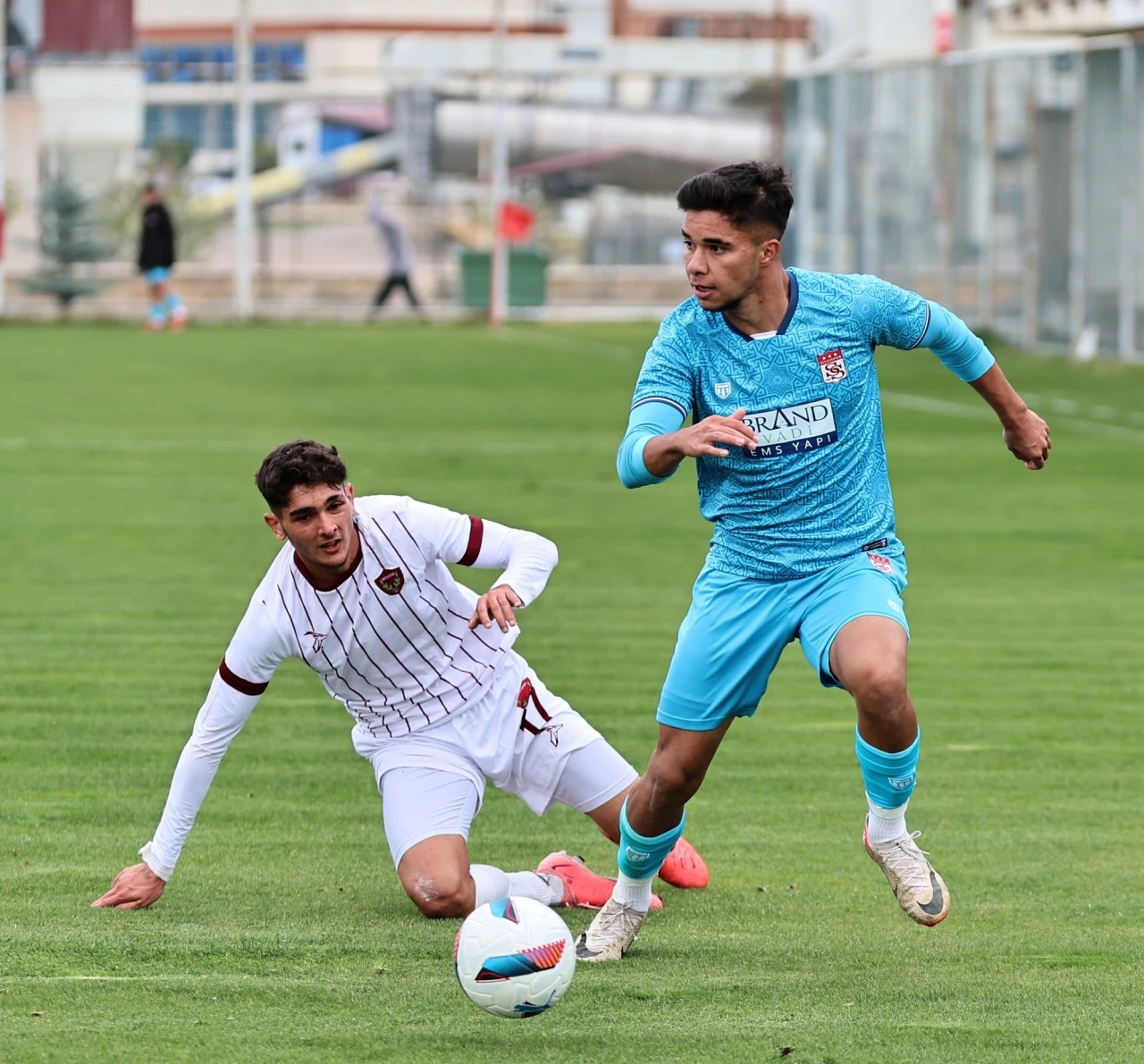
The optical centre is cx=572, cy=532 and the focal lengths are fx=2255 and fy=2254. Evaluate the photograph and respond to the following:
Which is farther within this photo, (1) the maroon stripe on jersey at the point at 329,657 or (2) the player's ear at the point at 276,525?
(1) the maroon stripe on jersey at the point at 329,657

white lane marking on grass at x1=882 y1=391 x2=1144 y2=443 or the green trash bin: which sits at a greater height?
the green trash bin

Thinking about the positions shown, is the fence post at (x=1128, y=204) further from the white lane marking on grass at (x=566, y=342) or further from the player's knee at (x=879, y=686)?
the player's knee at (x=879, y=686)

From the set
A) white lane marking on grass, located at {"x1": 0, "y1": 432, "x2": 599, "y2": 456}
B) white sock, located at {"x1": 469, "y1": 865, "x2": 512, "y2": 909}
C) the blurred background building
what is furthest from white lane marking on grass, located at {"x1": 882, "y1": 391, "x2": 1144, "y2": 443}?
white sock, located at {"x1": 469, "y1": 865, "x2": 512, "y2": 909}

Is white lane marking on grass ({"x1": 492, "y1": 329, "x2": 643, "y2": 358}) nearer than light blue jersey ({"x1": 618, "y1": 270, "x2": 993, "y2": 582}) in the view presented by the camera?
No

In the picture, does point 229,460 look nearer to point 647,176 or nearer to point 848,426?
point 848,426

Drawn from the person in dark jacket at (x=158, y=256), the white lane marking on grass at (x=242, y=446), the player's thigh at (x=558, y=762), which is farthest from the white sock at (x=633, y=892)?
the person in dark jacket at (x=158, y=256)

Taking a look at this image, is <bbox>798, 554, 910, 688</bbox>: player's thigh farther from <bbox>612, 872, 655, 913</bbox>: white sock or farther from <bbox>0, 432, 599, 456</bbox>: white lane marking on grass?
<bbox>0, 432, 599, 456</bbox>: white lane marking on grass

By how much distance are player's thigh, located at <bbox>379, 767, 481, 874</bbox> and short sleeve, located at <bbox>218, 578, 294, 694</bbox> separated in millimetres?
623

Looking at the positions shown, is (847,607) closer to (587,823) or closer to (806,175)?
(587,823)

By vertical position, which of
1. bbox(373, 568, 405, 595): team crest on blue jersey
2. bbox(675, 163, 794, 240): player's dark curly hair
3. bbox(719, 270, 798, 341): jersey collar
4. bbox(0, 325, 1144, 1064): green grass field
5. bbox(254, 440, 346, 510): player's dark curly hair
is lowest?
bbox(0, 325, 1144, 1064): green grass field

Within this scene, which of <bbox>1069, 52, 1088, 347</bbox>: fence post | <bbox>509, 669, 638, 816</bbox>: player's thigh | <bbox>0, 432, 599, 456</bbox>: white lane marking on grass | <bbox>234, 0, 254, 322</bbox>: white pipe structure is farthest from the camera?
<bbox>234, 0, 254, 322</bbox>: white pipe structure

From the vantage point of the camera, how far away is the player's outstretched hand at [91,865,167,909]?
637 cm

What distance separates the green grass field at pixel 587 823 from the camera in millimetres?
5348

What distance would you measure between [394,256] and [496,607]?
3347 cm
